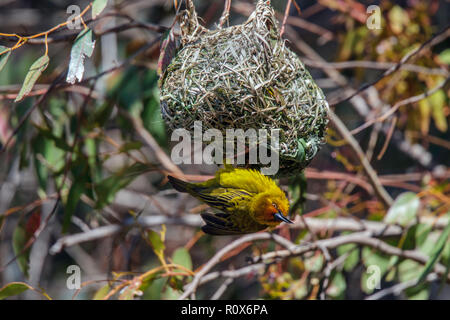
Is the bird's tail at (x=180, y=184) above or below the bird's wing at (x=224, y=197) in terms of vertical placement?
above

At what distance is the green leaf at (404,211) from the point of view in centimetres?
295

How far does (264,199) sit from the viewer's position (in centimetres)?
171

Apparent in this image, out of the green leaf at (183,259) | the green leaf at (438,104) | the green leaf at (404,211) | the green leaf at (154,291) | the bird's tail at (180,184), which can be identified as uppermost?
the green leaf at (438,104)

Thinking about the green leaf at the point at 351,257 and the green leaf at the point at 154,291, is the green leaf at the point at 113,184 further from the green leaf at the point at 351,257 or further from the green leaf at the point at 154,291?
the green leaf at the point at 351,257

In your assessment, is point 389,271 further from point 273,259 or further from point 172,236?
point 172,236

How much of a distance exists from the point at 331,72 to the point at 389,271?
5.19 ft

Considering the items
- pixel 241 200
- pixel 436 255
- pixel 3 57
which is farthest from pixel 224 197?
pixel 436 255

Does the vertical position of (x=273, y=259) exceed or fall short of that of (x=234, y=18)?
it falls short

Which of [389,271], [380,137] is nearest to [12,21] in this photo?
[380,137]

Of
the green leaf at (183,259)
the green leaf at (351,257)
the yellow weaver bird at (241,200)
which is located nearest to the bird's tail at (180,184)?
the yellow weaver bird at (241,200)

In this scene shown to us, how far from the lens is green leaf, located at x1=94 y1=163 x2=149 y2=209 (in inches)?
110

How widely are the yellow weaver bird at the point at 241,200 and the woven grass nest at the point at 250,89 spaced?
136 millimetres

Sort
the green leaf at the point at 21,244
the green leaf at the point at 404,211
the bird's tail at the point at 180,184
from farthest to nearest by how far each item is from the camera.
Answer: the green leaf at the point at 404,211, the green leaf at the point at 21,244, the bird's tail at the point at 180,184

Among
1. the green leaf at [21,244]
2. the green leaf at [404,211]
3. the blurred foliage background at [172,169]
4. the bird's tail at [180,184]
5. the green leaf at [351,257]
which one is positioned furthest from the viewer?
the green leaf at [351,257]
